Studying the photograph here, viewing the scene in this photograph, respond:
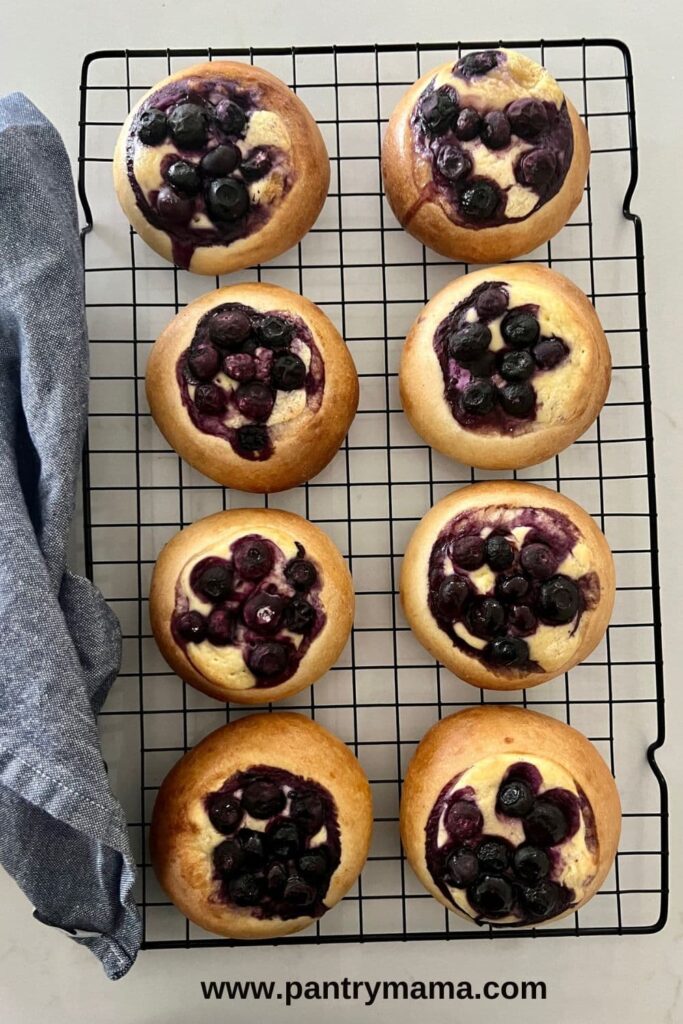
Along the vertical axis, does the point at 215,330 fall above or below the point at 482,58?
below

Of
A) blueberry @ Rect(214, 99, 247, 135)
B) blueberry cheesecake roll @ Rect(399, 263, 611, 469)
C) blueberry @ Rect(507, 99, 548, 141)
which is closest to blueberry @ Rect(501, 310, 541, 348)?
blueberry cheesecake roll @ Rect(399, 263, 611, 469)

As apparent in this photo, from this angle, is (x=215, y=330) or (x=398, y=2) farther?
(x=398, y=2)

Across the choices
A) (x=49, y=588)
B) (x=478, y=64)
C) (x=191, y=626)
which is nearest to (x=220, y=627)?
(x=191, y=626)

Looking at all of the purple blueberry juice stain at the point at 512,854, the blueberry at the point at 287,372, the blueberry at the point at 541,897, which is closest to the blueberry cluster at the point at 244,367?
the blueberry at the point at 287,372

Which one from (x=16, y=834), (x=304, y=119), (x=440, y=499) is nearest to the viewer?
(x=16, y=834)

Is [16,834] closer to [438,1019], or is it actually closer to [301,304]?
[438,1019]

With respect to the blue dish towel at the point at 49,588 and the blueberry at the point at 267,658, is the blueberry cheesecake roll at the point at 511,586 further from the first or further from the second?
the blue dish towel at the point at 49,588

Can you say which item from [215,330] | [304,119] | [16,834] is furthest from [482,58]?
[16,834]

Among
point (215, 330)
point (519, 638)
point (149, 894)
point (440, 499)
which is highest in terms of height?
point (215, 330)
